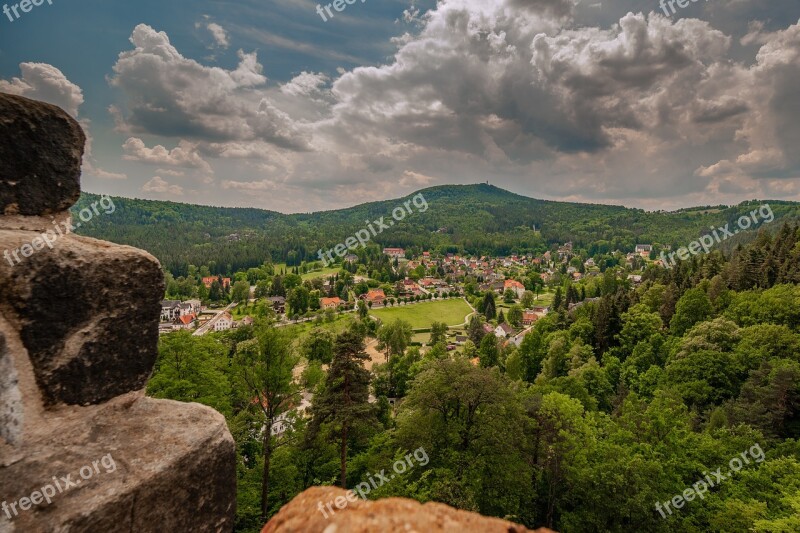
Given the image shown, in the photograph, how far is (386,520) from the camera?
82.6 inches

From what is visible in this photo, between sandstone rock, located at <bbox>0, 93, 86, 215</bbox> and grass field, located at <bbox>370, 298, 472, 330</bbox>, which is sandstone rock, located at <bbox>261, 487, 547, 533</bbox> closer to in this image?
sandstone rock, located at <bbox>0, 93, 86, 215</bbox>

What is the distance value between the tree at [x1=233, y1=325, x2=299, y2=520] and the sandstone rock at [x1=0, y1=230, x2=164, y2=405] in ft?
39.4

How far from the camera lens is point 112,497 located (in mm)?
2521

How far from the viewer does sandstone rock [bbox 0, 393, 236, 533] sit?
2.38m

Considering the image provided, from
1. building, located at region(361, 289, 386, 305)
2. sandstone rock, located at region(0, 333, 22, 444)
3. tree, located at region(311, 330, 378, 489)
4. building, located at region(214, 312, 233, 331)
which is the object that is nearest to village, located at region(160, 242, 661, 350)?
building, located at region(361, 289, 386, 305)

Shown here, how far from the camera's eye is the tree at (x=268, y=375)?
14.7m

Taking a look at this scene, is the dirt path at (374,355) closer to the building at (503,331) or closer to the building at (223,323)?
the building at (503,331)

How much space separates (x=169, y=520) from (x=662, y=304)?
173 ft

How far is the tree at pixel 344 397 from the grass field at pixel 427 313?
2821 inches

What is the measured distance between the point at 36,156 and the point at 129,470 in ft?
8.05

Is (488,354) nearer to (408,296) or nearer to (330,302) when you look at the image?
(330,302)

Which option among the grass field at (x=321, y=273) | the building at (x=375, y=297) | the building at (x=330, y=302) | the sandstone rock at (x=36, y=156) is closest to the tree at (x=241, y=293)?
the building at (x=330, y=302)

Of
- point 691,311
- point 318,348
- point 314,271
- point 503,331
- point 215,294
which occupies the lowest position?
point 215,294

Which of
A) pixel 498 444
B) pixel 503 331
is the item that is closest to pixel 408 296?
pixel 503 331
